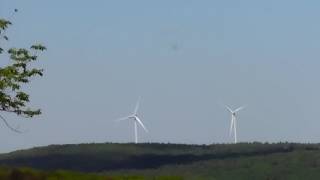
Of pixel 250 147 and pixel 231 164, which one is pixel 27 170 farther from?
pixel 250 147

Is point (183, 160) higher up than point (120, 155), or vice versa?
point (120, 155)

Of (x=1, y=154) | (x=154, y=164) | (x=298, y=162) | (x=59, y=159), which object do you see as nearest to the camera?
(x=298, y=162)

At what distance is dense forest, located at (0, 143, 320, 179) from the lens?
4535 inches

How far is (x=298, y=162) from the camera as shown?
12081cm

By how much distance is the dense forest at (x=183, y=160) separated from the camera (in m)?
115

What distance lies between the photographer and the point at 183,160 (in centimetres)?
15438

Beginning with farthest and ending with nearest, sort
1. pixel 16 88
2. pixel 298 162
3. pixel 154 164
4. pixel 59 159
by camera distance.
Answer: pixel 59 159, pixel 154 164, pixel 298 162, pixel 16 88

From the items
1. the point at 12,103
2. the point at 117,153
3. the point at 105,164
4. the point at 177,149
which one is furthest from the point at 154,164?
the point at 12,103

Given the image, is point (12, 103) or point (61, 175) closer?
point (61, 175)

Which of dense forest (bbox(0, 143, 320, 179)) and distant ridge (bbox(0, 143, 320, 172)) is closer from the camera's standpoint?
dense forest (bbox(0, 143, 320, 179))

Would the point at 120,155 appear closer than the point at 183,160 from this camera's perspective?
No

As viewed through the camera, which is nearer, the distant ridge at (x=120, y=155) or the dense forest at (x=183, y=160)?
the dense forest at (x=183, y=160)

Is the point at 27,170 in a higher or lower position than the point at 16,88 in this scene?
lower

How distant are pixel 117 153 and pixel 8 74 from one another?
125914mm
